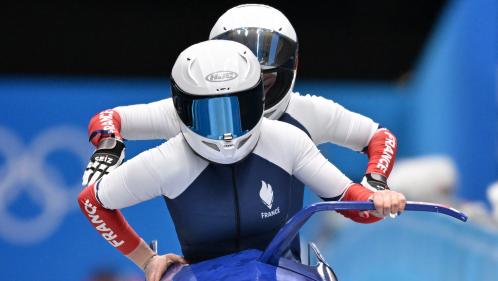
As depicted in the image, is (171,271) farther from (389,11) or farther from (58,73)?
(389,11)

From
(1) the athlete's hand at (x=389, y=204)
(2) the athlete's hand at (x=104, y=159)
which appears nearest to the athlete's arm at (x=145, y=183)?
(2) the athlete's hand at (x=104, y=159)

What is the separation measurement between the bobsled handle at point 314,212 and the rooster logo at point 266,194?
0.92 feet

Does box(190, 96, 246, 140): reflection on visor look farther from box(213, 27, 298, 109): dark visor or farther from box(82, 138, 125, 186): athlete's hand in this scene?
box(213, 27, 298, 109): dark visor

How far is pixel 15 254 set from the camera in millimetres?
7609

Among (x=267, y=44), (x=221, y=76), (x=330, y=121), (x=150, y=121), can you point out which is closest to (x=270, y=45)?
(x=267, y=44)

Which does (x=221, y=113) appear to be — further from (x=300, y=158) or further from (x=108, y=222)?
(x=108, y=222)

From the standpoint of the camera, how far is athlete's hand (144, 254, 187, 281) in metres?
3.47

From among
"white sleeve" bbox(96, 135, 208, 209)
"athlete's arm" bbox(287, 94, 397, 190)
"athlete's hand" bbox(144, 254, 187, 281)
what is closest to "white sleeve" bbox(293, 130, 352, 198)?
"white sleeve" bbox(96, 135, 208, 209)

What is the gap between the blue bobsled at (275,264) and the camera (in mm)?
3139

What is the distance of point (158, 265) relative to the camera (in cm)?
351

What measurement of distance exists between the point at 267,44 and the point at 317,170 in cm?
85

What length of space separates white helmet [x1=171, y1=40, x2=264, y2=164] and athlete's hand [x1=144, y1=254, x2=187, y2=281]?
0.43 meters

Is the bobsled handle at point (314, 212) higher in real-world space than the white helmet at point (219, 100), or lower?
lower

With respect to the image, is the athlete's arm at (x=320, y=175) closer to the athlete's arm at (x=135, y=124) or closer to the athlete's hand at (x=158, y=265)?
the athlete's hand at (x=158, y=265)
